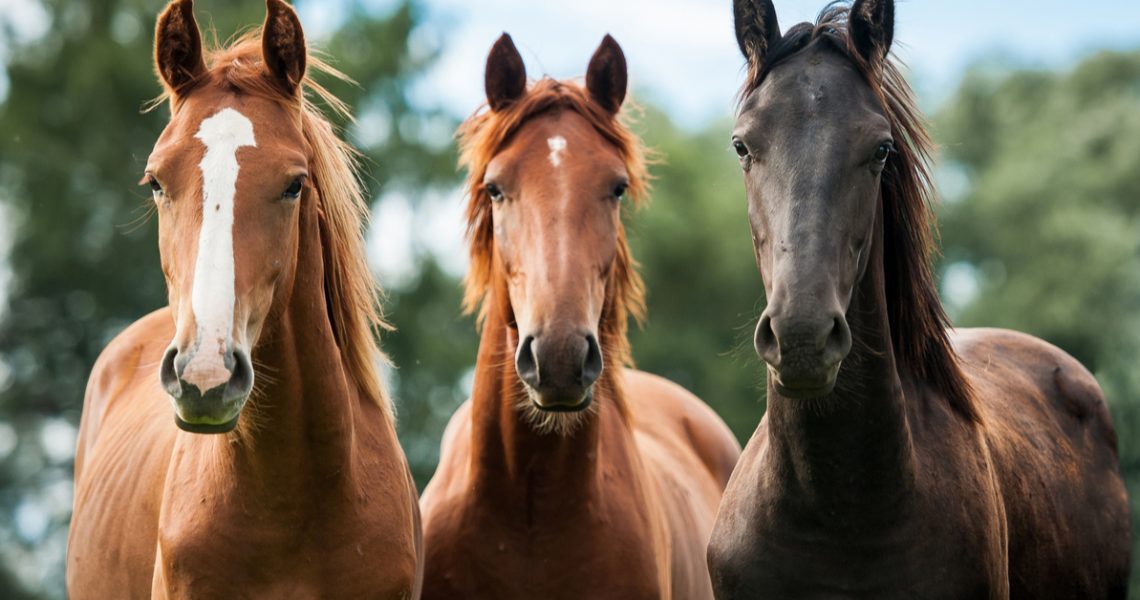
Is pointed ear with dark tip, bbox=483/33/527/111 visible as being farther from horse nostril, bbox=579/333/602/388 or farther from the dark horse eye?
the dark horse eye

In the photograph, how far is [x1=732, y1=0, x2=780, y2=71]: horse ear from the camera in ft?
13.7

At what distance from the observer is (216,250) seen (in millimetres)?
3543

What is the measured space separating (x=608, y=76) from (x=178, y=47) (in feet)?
6.10

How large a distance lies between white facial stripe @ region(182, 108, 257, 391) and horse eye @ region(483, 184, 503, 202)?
48.4 inches

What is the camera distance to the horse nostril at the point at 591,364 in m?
4.25

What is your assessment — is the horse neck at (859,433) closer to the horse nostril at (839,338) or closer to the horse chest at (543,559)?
the horse nostril at (839,338)

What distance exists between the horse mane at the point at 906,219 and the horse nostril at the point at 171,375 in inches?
78.6

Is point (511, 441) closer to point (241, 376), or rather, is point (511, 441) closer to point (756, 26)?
point (241, 376)

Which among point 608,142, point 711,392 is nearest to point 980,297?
point 711,392

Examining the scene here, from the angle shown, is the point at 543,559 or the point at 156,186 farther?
the point at 543,559

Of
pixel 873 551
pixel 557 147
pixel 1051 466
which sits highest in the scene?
pixel 557 147

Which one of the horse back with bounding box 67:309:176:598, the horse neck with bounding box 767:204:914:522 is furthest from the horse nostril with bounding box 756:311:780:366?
the horse back with bounding box 67:309:176:598

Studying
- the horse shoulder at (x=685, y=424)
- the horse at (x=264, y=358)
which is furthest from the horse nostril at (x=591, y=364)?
the horse shoulder at (x=685, y=424)

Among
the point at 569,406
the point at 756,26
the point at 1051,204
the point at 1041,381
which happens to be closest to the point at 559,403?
the point at 569,406
